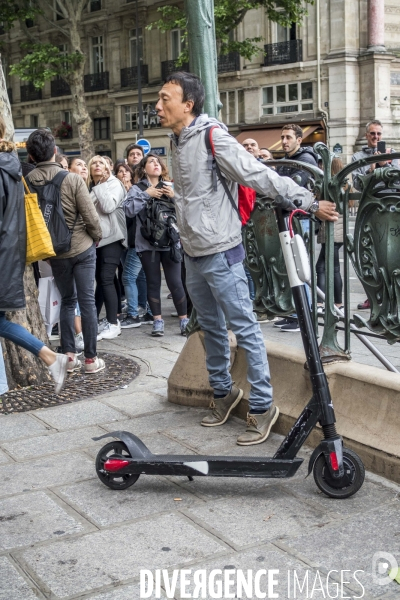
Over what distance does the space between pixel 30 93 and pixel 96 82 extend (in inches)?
209

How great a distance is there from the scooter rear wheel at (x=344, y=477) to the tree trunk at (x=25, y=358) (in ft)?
10.6

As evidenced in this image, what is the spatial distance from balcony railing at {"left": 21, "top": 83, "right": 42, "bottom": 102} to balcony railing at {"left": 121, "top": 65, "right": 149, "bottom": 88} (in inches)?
267

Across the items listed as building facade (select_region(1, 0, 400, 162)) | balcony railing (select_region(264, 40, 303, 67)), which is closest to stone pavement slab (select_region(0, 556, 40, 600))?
building facade (select_region(1, 0, 400, 162))

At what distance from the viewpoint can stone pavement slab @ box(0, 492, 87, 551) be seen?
356cm

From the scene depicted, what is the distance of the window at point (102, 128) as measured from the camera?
1797 inches

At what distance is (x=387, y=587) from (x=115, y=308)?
6.04 m

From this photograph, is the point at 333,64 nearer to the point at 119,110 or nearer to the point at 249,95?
the point at 249,95

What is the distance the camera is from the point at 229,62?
38.8 meters

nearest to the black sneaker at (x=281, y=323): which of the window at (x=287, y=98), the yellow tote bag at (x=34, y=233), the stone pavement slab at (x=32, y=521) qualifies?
the yellow tote bag at (x=34, y=233)

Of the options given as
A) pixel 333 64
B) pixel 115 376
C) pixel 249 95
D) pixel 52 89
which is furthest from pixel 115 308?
pixel 52 89

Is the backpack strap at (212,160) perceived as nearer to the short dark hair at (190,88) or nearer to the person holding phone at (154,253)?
the short dark hair at (190,88)

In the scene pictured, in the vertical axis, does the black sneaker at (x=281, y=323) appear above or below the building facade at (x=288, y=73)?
below

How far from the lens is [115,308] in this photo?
8805 mm

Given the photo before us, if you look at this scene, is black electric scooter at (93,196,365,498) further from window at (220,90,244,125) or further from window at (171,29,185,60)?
window at (171,29,185,60)
